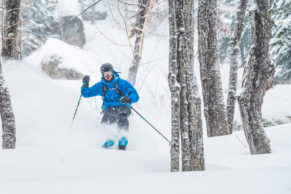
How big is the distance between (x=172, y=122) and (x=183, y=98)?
0.31m

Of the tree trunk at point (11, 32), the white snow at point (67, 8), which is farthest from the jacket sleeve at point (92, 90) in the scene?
the white snow at point (67, 8)

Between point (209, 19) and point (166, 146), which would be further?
point (166, 146)

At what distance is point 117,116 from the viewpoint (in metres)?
5.77

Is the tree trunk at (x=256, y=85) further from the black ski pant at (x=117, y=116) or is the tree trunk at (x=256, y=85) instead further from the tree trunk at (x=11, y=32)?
the tree trunk at (x=11, y=32)

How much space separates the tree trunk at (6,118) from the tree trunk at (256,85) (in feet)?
12.3

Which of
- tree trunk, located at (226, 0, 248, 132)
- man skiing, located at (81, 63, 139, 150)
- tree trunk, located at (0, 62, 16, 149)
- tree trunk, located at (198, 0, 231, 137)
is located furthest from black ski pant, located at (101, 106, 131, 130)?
tree trunk, located at (226, 0, 248, 132)

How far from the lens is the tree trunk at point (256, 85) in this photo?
4.45m

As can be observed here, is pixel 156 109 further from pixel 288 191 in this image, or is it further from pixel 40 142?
pixel 288 191

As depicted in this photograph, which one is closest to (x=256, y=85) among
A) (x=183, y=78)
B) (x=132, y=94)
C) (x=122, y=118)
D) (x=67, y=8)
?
(x=183, y=78)

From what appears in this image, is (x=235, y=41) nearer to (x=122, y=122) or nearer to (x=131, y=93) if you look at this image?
(x=131, y=93)

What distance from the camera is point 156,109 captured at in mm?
12750

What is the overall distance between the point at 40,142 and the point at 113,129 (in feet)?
5.73

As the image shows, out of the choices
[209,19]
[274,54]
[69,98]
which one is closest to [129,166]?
[209,19]

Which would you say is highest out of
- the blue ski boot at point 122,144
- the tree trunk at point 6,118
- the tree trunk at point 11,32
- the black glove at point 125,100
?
the tree trunk at point 11,32
